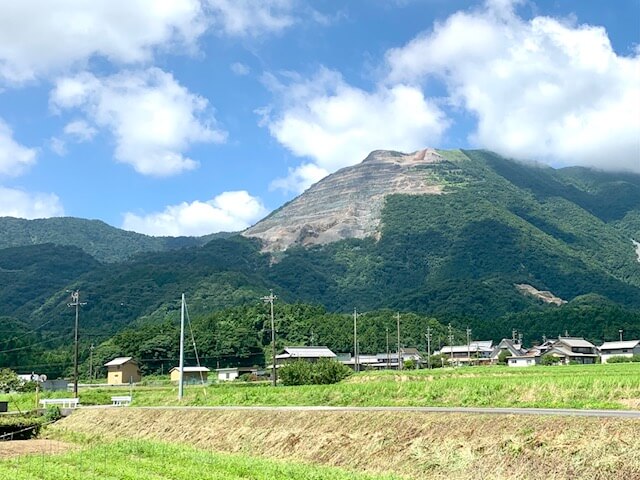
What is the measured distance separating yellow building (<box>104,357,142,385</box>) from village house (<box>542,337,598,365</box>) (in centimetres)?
6912

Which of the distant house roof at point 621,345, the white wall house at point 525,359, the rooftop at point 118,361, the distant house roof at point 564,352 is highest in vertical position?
the rooftop at point 118,361

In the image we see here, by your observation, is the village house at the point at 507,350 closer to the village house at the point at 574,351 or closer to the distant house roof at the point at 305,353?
the village house at the point at 574,351

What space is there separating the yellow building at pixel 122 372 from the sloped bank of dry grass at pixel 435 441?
66.1m

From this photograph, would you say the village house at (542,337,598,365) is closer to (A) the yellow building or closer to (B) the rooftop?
(A) the yellow building

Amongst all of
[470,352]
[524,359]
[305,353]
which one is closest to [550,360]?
[524,359]

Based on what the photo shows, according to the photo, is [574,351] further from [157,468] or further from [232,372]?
[157,468]

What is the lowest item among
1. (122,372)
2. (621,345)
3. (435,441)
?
(122,372)

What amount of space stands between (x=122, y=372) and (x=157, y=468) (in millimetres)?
81174

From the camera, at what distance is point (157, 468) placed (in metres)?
22.5

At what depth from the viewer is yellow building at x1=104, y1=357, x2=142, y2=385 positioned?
98500 millimetres

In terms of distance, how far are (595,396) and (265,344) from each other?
3658 inches

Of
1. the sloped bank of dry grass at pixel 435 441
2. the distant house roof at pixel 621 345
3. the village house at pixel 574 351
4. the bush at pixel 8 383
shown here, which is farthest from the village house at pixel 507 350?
the sloped bank of dry grass at pixel 435 441

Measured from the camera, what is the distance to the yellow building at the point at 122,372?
9850 centimetres

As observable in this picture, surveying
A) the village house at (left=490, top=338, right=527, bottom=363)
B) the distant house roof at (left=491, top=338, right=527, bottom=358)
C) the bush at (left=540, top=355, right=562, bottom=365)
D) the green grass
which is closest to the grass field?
the green grass
